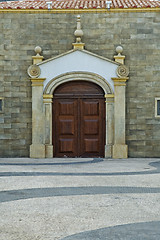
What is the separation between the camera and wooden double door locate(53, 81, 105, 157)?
13523mm

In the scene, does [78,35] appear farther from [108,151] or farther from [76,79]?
[108,151]

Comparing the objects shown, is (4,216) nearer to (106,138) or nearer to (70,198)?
(70,198)

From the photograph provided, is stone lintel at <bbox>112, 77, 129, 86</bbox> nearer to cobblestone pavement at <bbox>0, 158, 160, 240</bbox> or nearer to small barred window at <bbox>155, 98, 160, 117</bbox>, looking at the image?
small barred window at <bbox>155, 98, 160, 117</bbox>

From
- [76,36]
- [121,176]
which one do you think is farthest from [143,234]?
[76,36]

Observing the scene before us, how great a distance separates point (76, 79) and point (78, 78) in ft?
0.27

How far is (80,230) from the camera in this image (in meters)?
4.11

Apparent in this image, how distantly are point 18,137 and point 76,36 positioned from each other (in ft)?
13.1

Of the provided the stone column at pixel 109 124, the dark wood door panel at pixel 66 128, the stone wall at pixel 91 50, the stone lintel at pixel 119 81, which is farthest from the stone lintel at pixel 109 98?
the dark wood door panel at pixel 66 128

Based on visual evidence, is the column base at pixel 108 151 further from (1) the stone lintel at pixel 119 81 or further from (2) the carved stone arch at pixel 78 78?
(1) the stone lintel at pixel 119 81

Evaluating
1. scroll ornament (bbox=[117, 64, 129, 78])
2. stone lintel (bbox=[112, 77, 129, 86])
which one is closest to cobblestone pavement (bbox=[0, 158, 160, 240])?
stone lintel (bbox=[112, 77, 129, 86])

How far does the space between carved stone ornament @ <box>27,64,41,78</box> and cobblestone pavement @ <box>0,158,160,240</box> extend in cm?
508

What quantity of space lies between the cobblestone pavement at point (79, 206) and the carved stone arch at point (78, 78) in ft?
15.9

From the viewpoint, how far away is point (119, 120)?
1326 centimetres

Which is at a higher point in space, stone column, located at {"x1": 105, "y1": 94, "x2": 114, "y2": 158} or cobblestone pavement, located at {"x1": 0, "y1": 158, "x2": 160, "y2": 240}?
stone column, located at {"x1": 105, "y1": 94, "x2": 114, "y2": 158}
